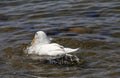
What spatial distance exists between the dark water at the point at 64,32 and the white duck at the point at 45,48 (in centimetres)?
24

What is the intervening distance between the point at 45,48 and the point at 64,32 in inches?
74.7

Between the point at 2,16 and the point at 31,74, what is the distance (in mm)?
3670

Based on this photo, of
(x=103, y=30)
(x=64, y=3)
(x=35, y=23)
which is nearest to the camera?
(x=103, y=30)

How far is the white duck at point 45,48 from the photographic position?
6746 millimetres

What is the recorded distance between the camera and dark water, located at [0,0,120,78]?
680 centimetres

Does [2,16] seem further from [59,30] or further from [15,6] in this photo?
[59,30]

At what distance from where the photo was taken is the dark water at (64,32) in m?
6.80

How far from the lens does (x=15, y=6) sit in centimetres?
1080

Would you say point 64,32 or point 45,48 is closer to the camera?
point 45,48

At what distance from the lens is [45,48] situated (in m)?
6.95

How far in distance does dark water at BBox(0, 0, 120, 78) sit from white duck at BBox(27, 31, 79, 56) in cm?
24

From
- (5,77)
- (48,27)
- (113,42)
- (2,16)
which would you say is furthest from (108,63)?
(2,16)

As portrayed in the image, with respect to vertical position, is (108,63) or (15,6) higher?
(15,6)

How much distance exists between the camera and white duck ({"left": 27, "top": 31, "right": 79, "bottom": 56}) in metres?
6.75
